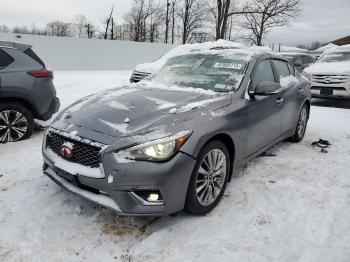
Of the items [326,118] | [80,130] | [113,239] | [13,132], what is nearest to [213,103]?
[80,130]

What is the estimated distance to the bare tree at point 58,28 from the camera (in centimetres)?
6456

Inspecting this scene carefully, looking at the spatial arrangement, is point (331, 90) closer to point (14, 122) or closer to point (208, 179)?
point (208, 179)

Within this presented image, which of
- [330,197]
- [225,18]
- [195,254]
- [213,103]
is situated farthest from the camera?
[225,18]

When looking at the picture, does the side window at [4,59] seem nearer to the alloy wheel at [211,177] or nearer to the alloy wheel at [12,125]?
the alloy wheel at [12,125]

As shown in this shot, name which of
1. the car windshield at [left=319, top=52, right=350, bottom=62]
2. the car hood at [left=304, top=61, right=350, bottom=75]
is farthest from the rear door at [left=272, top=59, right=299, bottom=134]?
the car windshield at [left=319, top=52, right=350, bottom=62]

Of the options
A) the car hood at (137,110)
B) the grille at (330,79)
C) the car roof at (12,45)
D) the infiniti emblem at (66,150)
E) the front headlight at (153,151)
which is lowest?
the infiniti emblem at (66,150)

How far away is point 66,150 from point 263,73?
269 centimetres

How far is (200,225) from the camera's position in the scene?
3.14 metres

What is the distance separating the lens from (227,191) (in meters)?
3.84

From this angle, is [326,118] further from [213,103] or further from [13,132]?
[13,132]

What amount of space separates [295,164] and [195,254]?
2.56m

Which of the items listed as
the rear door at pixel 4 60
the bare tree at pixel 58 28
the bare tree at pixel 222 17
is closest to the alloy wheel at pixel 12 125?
the rear door at pixel 4 60

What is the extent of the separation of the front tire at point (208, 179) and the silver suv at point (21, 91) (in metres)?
3.58

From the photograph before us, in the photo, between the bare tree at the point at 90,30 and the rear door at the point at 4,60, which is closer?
the rear door at the point at 4,60
